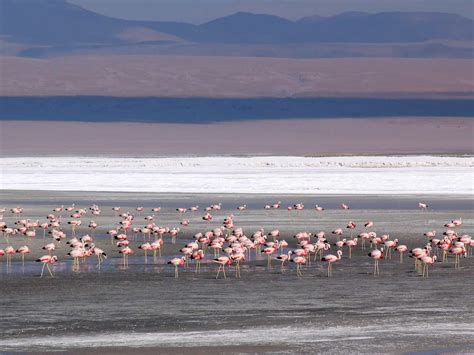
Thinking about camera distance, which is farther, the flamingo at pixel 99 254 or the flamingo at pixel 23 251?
the flamingo at pixel 23 251

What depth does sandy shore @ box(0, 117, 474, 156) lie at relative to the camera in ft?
268

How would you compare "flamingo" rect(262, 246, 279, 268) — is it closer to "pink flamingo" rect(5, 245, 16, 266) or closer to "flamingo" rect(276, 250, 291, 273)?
"flamingo" rect(276, 250, 291, 273)

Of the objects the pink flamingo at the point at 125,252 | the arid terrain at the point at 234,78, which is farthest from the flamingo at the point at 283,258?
the arid terrain at the point at 234,78

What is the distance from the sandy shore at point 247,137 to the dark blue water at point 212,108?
19.6 feet

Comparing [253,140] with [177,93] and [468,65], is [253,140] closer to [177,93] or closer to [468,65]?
[177,93]

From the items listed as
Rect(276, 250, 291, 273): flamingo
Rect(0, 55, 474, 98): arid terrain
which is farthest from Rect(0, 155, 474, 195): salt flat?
Rect(0, 55, 474, 98): arid terrain

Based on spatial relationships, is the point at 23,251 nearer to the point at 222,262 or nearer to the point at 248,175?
the point at 222,262

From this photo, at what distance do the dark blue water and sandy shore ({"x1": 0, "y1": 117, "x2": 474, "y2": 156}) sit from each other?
A: 5966 millimetres

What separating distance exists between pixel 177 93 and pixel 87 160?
8481 centimetres

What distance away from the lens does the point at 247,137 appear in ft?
347

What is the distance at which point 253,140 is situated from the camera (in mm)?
101375

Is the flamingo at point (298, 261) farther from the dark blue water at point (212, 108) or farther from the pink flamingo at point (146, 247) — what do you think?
the dark blue water at point (212, 108)

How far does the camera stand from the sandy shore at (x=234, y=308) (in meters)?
13.0

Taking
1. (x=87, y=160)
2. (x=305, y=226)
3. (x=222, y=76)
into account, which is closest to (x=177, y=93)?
(x=222, y=76)
